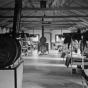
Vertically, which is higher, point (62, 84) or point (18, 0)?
point (18, 0)

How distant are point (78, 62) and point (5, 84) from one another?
3397 millimetres

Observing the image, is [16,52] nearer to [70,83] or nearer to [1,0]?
[70,83]

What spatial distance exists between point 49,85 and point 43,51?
9.62 metres

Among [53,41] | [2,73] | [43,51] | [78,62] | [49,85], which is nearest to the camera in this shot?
[2,73]

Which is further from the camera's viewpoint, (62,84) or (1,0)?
(1,0)

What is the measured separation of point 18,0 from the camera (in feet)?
14.6

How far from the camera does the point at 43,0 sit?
8203 millimetres

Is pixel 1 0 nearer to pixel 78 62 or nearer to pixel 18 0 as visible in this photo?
pixel 18 0

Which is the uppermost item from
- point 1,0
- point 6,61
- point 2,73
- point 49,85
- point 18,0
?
point 1,0

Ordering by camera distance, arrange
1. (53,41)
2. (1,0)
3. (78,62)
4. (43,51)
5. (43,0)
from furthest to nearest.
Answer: (53,41)
(43,51)
(43,0)
(1,0)
(78,62)

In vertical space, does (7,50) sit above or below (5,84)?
above

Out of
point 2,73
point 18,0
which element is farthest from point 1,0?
point 2,73

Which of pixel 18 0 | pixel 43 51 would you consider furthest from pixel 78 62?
pixel 43 51

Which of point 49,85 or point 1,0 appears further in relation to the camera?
point 1,0
